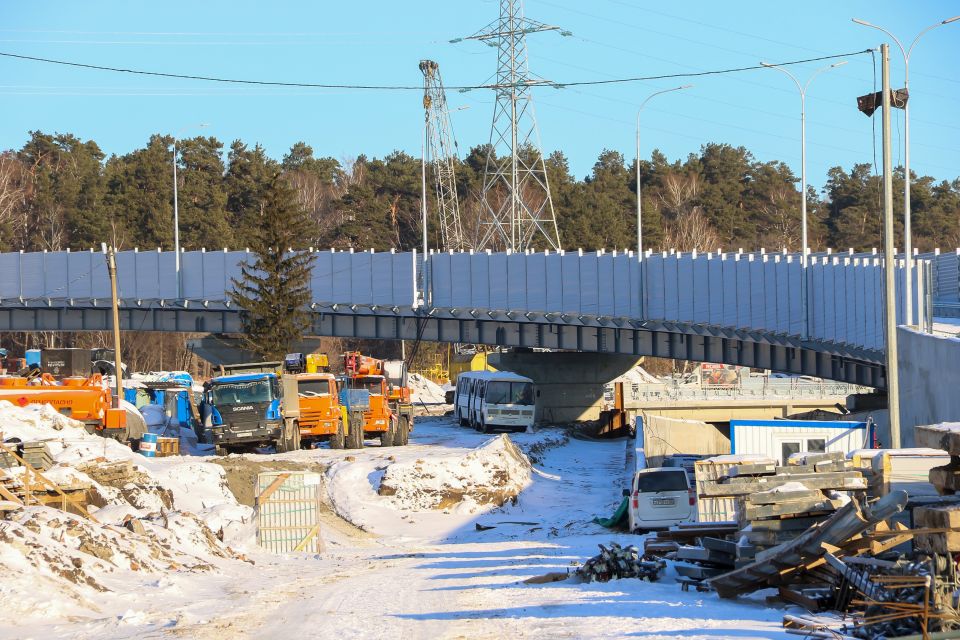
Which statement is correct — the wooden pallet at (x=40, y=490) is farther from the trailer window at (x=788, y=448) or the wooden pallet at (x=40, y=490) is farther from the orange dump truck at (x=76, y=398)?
the trailer window at (x=788, y=448)

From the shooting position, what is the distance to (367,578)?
18281 mm

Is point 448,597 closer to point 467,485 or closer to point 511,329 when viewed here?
point 467,485

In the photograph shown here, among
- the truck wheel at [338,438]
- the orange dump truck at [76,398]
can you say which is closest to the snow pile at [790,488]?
the orange dump truck at [76,398]

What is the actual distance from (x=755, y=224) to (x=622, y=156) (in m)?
22.5

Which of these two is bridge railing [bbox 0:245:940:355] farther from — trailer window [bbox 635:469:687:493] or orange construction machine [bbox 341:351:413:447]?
orange construction machine [bbox 341:351:413:447]

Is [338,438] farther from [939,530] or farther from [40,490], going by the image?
[939,530]

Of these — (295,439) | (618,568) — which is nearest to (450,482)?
(295,439)

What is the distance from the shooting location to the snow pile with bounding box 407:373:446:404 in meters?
86.3

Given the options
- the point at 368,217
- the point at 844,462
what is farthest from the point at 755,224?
the point at 844,462

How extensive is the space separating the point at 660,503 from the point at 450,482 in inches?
334

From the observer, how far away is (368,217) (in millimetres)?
115125

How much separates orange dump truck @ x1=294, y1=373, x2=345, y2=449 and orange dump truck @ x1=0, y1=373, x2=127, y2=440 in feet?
17.9

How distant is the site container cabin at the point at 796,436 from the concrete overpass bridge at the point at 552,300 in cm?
371

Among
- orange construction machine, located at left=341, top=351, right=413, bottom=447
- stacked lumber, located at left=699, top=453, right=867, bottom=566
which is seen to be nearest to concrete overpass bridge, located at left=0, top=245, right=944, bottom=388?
orange construction machine, located at left=341, top=351, right=413, bottom=447
